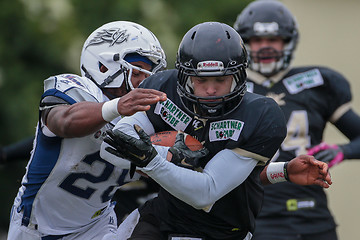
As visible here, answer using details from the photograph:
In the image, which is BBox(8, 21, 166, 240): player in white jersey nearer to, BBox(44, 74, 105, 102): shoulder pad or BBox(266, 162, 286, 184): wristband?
BBox(44, 74, 105, 102): shoulder pad

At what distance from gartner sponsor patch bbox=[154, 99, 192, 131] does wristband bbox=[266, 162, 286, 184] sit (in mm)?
664

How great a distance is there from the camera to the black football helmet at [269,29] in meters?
6.30

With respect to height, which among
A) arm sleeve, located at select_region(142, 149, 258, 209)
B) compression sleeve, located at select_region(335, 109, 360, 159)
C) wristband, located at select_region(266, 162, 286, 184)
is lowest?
compression sleeve, located at select_region(335, 109, 360, 159)

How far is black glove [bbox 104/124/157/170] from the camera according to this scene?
374 cm

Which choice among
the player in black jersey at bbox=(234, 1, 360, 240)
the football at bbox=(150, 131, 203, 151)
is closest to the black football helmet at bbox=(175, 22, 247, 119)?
the football at bbox=(150, 131, 203, 151)

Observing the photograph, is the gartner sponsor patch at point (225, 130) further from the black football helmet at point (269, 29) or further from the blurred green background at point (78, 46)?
the blurred green background at point (78, 46)

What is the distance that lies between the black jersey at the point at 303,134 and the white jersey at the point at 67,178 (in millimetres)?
1707

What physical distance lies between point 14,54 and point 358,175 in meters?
4.85

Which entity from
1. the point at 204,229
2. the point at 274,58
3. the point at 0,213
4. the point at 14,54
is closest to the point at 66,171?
the point at 204,229

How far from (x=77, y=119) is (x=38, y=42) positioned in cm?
671

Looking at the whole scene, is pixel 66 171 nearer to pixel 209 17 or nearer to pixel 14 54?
pixel 14 54

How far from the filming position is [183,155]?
3.91m

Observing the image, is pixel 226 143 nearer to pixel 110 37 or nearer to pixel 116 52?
pixel 116 52

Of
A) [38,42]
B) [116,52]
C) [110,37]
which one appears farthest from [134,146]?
[38,42]
